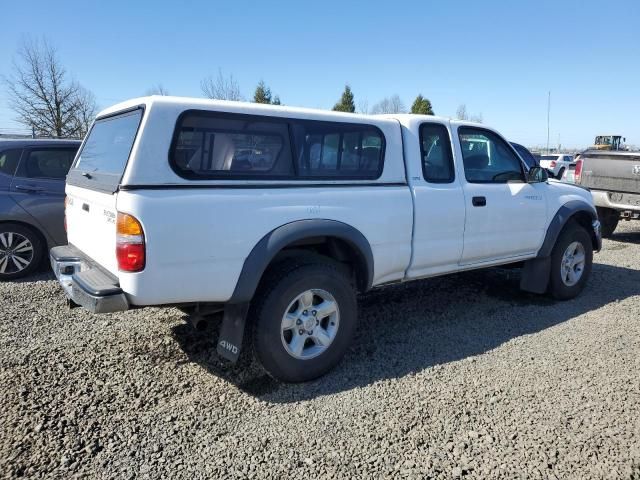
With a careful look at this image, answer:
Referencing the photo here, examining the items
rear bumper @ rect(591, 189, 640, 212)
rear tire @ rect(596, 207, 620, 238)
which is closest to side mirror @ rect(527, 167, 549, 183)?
rear bumper @ rect(591, 189, 640, 212)

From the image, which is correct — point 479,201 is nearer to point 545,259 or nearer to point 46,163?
point 545,259

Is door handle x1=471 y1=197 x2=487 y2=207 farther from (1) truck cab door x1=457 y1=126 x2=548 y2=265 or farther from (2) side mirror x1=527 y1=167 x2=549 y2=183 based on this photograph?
(2) side mirror x1=527 y1=167 x2=549 y2=183

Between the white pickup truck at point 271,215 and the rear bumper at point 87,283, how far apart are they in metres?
0.01

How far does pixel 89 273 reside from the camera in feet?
10.4

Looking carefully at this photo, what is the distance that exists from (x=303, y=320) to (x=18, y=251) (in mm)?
4278

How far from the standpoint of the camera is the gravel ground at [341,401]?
2.53 m

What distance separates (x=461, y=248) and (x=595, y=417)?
1734 millimetres

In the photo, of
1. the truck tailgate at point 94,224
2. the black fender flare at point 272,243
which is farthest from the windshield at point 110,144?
the black fender flare at point 272,243

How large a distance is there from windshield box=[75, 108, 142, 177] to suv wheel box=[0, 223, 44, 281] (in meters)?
2.39

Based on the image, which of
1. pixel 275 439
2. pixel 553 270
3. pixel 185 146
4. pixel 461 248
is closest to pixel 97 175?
pixel 185 146

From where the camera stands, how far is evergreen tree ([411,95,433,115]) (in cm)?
3234

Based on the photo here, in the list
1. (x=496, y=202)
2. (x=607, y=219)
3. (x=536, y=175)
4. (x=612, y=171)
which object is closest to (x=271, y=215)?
(x=496, y=202)

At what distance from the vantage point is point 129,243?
271 centimetres

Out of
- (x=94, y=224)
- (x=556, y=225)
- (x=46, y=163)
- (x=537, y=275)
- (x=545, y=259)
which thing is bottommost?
(x=537, y=275)
